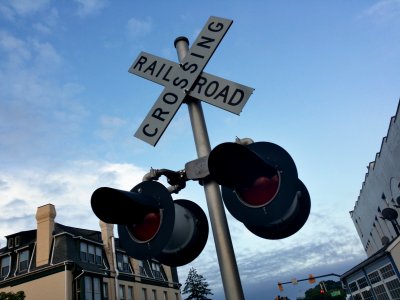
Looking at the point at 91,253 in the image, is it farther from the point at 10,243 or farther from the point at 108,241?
the point at 10,243

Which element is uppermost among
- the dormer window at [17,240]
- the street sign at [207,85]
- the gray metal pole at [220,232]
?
the dormer window at [17,240]

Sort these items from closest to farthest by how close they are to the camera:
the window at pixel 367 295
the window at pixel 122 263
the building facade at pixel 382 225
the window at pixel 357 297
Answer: the building facade at pixel 382 225
the window at pixel 367 295
the window at pixel 357 297
the window at pixel 122 263

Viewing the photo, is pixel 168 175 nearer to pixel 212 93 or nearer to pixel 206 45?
pixel 212 93

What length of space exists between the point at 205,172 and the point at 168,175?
0.40 m

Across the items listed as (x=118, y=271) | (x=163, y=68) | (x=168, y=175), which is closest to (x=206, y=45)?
(x=163, y=68)

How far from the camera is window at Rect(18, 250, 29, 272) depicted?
30381 millimetres

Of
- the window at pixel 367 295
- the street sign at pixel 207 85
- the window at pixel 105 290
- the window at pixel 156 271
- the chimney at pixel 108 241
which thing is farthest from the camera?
the window at pixel 156 271

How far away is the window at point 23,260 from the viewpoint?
30.4m

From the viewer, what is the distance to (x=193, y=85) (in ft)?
10.8

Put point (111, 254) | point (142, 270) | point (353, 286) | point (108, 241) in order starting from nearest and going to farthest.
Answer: point (353, 286), point (111, 254), point (108, 241), point (142, 270)

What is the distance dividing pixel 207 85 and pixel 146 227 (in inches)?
52.9

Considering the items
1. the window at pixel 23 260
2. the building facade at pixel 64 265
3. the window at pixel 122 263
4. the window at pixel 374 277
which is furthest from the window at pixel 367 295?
the window at pixel 23 260

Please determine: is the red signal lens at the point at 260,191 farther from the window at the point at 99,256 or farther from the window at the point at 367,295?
the window at the point at 99,256

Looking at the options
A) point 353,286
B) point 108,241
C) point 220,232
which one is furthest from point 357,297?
point 220,232
